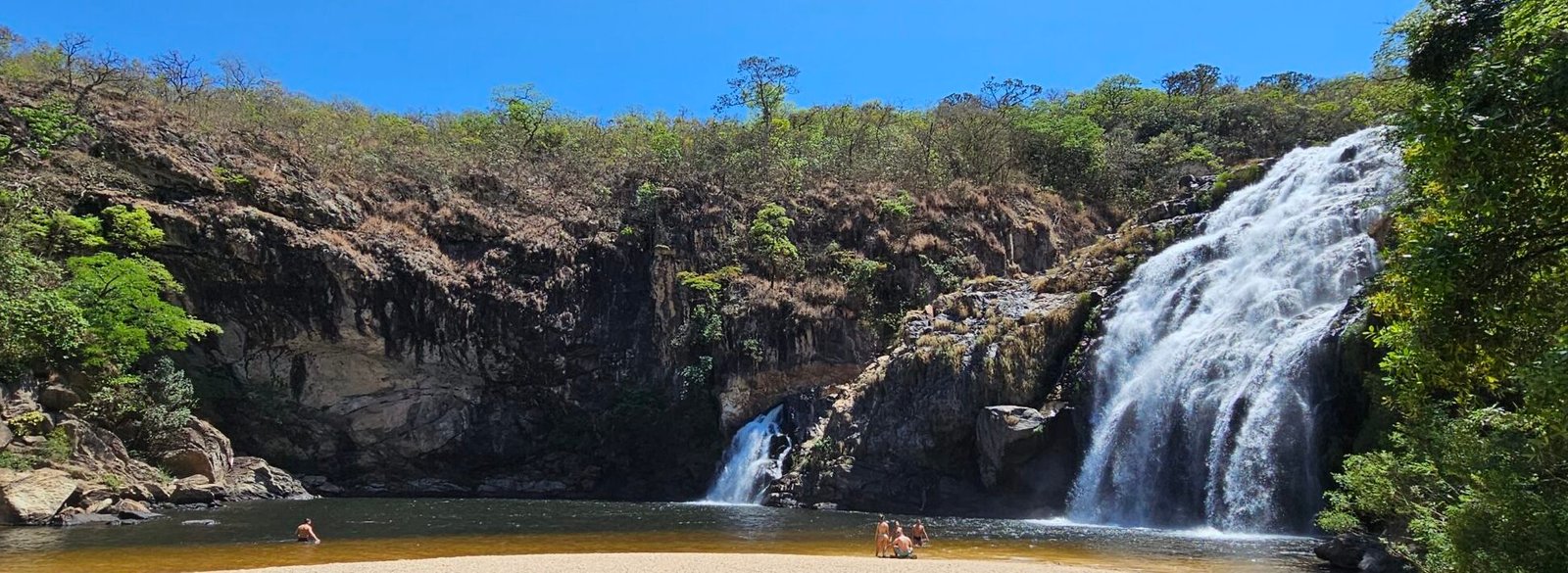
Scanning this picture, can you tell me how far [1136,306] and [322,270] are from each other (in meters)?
32.7

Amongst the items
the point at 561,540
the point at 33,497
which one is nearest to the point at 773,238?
the point at 561,540

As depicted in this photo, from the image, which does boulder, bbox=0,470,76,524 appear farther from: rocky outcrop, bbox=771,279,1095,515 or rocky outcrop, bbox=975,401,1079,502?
rocky outcrop, bbox=975,401,1079,502

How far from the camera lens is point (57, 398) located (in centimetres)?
2627

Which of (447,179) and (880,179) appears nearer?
A: (447,179)

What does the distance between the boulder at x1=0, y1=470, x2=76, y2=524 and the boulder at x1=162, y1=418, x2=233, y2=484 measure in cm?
770

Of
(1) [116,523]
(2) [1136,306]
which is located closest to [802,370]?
(2) [1136,306]

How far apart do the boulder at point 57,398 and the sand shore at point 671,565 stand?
1776 centimetres

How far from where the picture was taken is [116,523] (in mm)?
21484

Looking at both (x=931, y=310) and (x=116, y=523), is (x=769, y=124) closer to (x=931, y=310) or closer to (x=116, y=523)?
(x=931, y=310)

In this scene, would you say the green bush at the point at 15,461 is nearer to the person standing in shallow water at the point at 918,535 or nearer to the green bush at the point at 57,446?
the green bush at the point at 57,446

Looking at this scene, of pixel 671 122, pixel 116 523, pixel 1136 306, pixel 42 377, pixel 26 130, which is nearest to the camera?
pixel 116 523

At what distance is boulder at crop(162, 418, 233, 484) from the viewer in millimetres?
29578

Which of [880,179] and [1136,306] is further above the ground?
[880,179]

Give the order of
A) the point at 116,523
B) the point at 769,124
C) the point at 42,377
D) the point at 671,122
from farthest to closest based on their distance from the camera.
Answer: the point at 671,122 → the point at 769,124 → the point at 42,377 → the point at 116,523
